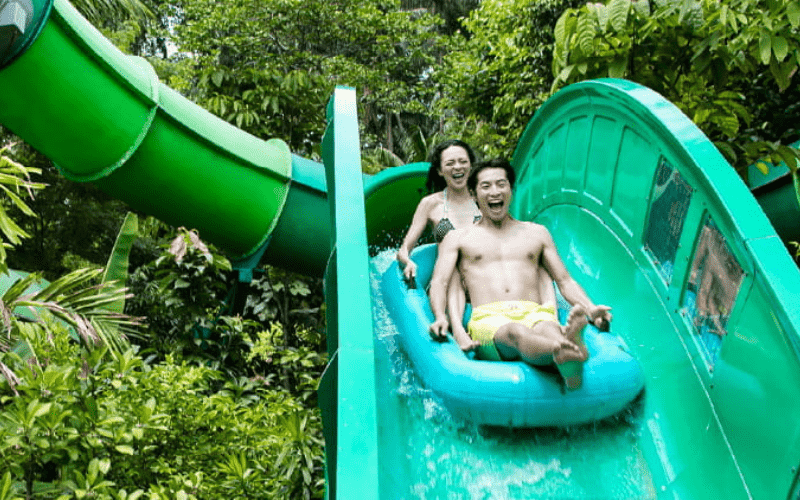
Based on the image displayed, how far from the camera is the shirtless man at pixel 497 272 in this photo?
112 inches

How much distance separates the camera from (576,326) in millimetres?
2195

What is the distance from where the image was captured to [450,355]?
2.73 meters

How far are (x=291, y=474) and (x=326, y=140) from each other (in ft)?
5.69

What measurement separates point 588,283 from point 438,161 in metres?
1.56

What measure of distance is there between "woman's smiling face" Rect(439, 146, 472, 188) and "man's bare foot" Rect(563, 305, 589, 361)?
238 centimetres

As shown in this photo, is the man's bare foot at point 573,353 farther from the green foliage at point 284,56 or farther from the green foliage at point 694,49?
the green foliage at point 284,56

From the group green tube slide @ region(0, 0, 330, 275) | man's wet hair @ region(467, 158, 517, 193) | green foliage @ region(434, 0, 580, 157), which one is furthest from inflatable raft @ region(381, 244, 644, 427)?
green foliage @ region(434, 0, 580, 157)

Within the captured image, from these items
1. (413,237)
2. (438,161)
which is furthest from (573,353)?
(438,161)

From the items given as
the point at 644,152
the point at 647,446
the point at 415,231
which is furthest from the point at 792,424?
the point at 415,231

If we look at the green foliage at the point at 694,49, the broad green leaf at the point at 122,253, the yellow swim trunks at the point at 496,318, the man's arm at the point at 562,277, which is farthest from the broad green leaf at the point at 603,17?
the broad green leaf at the point at 122,253

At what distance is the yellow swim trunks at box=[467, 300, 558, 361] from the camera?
9.23 feet

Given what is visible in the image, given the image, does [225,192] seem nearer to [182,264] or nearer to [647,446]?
[182,264]

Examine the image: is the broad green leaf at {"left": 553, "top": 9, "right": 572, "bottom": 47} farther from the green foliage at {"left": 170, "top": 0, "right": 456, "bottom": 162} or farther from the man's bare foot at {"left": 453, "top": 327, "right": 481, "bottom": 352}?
the green foliage at {"left": 170, "top": 0, "right": 456, "bottom": 162}

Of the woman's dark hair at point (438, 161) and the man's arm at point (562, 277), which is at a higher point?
the woman's dark hair at point (438, 161)
